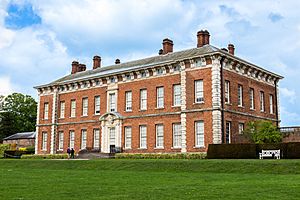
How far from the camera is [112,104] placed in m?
36.8

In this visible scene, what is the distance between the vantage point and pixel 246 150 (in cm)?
2627

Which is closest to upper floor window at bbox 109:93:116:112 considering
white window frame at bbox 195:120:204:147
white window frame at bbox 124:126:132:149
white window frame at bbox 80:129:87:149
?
white window frame at bbox 124:126:132:149

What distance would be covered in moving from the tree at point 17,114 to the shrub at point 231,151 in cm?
5202

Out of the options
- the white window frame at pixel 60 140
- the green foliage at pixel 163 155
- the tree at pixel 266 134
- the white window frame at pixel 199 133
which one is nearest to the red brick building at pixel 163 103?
the white window frame at pixel 199 133

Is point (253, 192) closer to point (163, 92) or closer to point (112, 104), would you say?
point (163, 92)

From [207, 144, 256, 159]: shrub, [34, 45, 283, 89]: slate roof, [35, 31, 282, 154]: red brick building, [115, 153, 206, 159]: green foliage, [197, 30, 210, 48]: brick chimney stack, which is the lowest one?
[115, 153, 206, 159]: green foliage

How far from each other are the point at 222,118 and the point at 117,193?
66.6ft

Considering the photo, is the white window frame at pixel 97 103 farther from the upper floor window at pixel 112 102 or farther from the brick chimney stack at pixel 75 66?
the brick chimney stack at pixel 75 66

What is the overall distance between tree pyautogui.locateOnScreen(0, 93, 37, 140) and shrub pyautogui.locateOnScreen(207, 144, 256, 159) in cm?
5202

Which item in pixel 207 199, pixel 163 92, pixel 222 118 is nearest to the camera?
pixel 207 199

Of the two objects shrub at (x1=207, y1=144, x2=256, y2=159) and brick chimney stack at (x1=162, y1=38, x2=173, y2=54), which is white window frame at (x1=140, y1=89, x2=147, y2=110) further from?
shrub at (x1=207, y1=144, x2=256, y2=159)

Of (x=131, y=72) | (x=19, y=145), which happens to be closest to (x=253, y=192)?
(x=131, y=72)

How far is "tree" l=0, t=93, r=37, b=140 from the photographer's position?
7131 cm

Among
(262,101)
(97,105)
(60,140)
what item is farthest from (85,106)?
(262,101)
